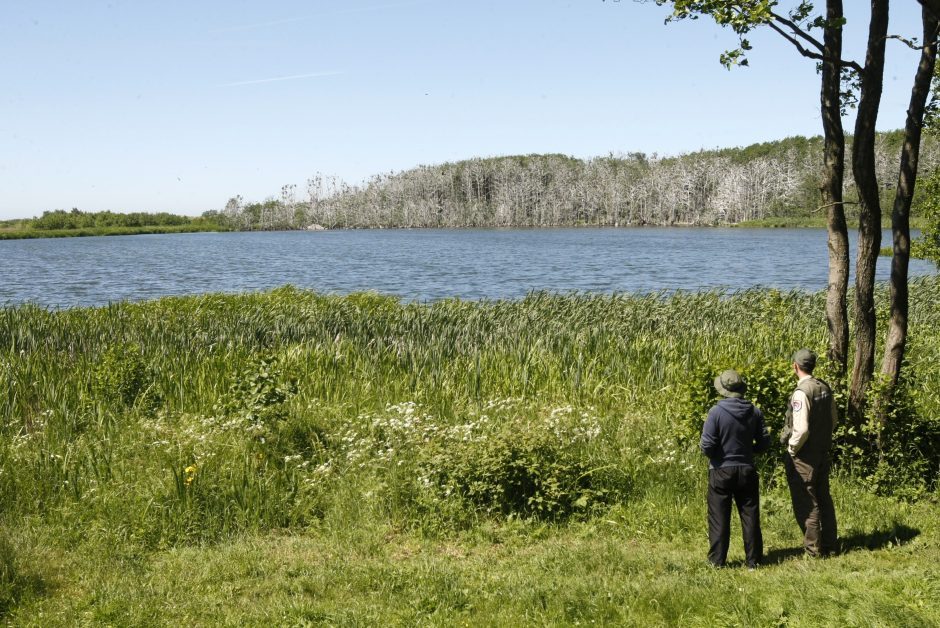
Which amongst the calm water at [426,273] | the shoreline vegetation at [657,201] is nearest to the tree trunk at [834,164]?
the calm water at [426,273]

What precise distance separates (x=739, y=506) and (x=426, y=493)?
11.7 ft

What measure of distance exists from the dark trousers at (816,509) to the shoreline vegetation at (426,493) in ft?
0.78

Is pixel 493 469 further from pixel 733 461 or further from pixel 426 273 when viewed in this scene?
pixel 426 273

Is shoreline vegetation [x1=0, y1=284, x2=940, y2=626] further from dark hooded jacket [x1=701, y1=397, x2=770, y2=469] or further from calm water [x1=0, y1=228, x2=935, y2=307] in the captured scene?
calm water [x1=0, y1=228, x2=935, y2=307]

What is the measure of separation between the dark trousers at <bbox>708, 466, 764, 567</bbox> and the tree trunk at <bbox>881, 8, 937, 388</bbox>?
9.78ft

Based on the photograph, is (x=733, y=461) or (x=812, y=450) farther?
(x=812, y=450)

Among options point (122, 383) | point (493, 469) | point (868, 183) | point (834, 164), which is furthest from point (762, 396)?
point (122, 383)

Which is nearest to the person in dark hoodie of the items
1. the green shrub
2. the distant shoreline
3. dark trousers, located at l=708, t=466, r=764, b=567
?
dark trousers, located at l=708, t=466, r=764, b=567

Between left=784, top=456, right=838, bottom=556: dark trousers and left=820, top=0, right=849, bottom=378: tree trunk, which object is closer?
left=784, top=456, right=838, bottom=556: dark trousers

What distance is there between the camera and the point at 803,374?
713cm

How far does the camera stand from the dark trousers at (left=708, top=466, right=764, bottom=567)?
6910 mm

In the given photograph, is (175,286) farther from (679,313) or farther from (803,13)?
(803,13)

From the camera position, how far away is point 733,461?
6.90 m

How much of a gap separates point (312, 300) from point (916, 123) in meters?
19.9
